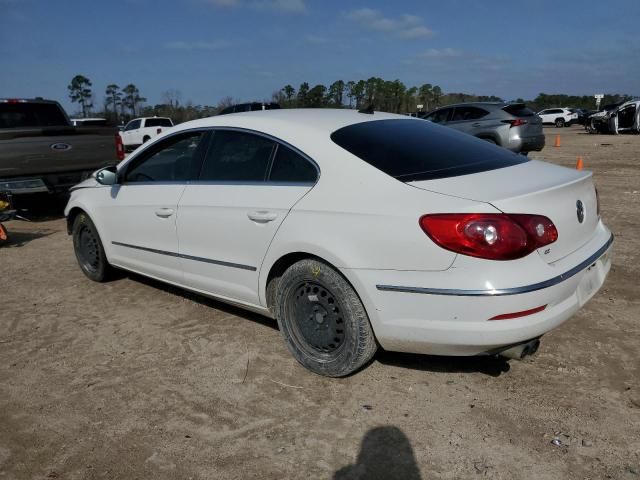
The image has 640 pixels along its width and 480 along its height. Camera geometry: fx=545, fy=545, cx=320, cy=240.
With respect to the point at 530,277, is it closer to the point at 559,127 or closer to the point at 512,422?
the point at 512,422

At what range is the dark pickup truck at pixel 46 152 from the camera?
25.1ft

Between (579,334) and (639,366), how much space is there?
0.50 m

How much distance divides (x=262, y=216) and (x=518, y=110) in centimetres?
1139

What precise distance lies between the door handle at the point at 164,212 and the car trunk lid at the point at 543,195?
6.55 feet

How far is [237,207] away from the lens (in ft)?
11.6

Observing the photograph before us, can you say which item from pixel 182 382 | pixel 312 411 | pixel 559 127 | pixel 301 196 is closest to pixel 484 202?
pixel 301 196

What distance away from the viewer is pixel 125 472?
2531 millimetres

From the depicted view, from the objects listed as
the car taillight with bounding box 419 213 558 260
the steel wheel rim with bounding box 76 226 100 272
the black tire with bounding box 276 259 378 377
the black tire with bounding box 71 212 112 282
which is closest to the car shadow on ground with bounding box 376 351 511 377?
the black tire with bounding box 276 259 378 377

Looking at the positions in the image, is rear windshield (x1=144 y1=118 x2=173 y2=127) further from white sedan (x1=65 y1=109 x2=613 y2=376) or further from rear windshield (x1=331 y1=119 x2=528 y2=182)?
rear windshield (x1=331 y1=119 x2=528 y2=182)

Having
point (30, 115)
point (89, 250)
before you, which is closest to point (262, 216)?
point (89, 250)

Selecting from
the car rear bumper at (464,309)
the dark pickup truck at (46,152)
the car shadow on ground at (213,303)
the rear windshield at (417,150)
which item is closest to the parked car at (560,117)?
the dark pickup truck at (46,152)

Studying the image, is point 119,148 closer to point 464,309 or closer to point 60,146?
point 60,146

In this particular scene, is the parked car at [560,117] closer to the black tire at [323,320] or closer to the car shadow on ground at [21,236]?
the car shadow on ground at [21,236]

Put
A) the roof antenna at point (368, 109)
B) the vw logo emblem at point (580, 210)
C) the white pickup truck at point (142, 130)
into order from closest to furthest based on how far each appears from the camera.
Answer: the vw logo emblem at point (580, 210) → the roof antenna at point (368, 109) → the white pickup truck at point (142, 130)
